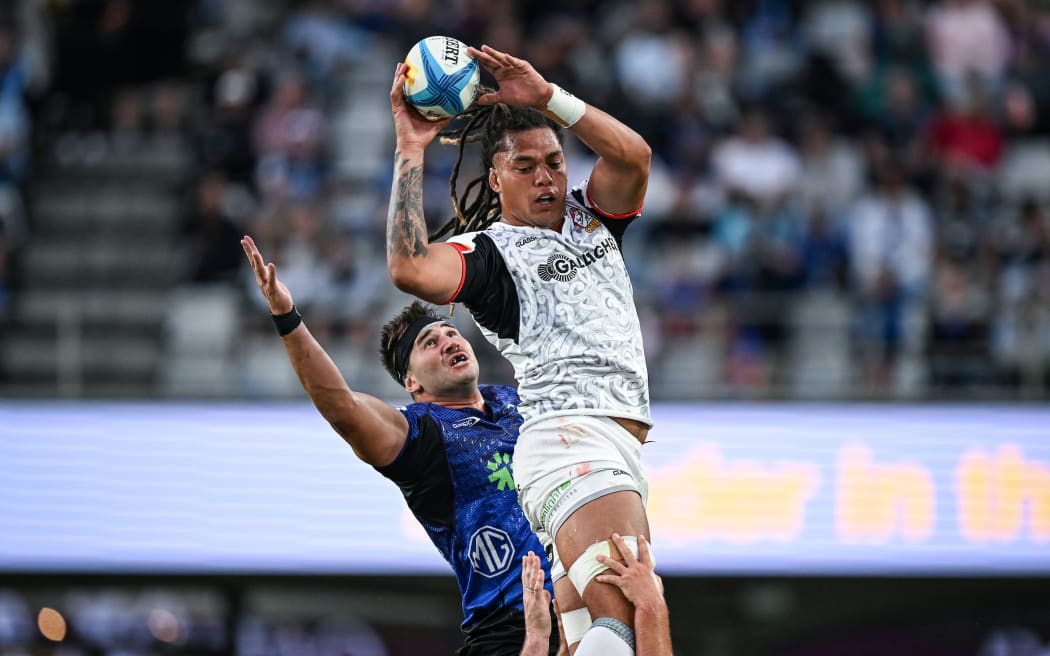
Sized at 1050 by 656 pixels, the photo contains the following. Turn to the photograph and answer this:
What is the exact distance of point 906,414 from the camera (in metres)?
12.6

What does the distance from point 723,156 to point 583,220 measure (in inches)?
333

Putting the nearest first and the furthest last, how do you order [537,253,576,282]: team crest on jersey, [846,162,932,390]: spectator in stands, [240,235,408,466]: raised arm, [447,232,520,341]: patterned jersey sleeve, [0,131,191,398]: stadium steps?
[447,232,520,341]: patterned jersey sleeve
[537,253,576,282]: team crest on jersey
[240,235,408,466]: raised arm
[846,162,932,390]: spectator in stands
[0,131,191,398]: stadium steps

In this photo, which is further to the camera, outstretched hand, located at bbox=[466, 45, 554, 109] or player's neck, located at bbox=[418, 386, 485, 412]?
player's neck, located at bbox=[418, 386, 485, 412]

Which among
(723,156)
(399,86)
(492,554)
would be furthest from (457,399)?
(723,156)

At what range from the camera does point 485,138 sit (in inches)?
254

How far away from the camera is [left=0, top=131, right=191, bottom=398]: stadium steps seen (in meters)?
13.7

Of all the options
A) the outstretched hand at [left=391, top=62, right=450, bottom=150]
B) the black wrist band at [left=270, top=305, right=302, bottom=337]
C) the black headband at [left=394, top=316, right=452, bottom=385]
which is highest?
the outstretched hand at [left=391, top=62, right=450, bottom=150]

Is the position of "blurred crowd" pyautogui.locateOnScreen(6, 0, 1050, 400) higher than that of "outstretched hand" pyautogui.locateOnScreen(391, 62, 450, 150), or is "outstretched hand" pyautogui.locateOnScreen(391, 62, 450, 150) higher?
"outstretched hand" pyautogui.locateOnScreen(391, 62, 450, 150)

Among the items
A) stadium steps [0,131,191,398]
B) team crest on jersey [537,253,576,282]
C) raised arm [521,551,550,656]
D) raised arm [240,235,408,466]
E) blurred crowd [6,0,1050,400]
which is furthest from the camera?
stadium steps [0,131,191,398]

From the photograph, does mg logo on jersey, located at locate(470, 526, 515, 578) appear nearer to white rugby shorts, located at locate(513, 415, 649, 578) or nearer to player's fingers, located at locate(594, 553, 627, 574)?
white rugby shorts, located at locate(513, 415, 649, 578)

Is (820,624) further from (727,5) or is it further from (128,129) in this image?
(128,129)

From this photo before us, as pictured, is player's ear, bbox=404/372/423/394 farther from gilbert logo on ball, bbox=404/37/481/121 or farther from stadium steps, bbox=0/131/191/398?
stadium steps, bbox=0/131/191/398

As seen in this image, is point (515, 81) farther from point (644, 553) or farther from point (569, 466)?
point (644, 553)

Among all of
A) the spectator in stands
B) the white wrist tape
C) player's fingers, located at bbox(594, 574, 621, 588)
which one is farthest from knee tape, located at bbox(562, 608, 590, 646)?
the spectator in stands
